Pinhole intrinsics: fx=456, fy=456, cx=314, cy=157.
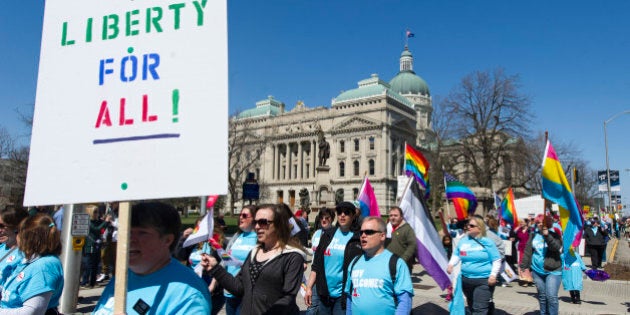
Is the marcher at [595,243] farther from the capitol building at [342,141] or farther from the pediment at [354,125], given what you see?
the pediment at [354,125]

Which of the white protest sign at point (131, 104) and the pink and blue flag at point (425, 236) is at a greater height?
the white protest sign at point (131, 104)

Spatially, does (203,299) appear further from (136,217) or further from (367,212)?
(367,212)

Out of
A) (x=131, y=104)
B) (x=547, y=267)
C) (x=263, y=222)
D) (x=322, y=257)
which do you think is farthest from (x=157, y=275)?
(x=547, y=267)

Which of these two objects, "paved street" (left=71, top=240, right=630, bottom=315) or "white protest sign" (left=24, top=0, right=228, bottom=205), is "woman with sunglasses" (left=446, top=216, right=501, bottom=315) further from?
"white protest sign" (left=24, top=0, right=228, bottom=205)

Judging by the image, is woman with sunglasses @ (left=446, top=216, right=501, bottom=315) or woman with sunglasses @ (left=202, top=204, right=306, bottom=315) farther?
woman with sunglasses @ (left=446, top=216, right=501, bottom=315)

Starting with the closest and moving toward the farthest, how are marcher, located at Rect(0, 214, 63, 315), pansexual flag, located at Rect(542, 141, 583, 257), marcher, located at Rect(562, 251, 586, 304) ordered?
marcher, located at Rect(0, 214, 63, 315)
pansexual flag, located at Rect(542, 141, 583, 257)
marcher, located at Rect(562, 251, 586, 304)

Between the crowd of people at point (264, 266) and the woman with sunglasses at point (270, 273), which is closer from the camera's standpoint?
the crowd of people at point (264, 266)

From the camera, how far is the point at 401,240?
7.63 m

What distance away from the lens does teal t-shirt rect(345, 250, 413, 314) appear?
408 centimetres

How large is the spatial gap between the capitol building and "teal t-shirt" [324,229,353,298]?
208ft

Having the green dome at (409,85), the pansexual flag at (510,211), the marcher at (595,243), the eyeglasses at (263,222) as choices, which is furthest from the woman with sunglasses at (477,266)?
the green dome at (409,85)

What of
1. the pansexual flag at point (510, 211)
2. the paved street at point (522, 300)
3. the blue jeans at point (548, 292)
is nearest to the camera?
the blue jeans at point (548, 292)

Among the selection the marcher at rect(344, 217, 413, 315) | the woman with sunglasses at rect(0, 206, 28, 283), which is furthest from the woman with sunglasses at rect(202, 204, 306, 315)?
the woman with sunglasses at rect(0, 206, 28, 283)

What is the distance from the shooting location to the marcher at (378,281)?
4.08m
